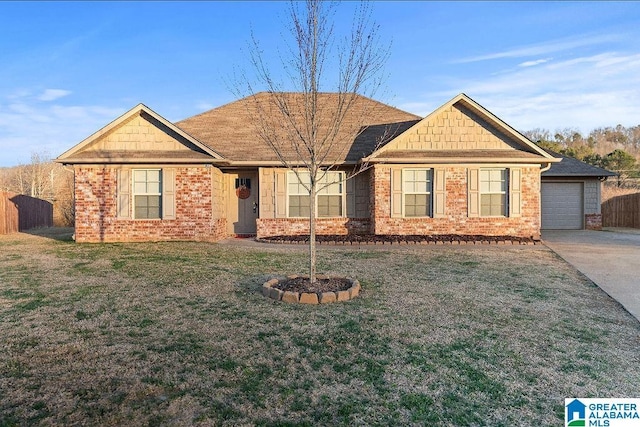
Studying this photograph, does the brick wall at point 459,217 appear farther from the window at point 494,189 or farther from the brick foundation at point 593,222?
Answer: the brick foundation at point 593,222

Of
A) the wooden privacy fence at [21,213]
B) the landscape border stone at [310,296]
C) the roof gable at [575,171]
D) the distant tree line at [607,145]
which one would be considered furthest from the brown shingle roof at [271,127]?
the distant tree line at [607,145]

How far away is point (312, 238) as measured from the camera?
666 cm

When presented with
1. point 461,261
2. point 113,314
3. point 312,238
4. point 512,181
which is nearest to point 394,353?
point 312,238

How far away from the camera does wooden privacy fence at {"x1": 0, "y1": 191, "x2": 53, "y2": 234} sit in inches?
685

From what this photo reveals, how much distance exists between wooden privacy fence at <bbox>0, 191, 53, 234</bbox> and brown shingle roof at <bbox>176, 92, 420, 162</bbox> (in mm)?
8827

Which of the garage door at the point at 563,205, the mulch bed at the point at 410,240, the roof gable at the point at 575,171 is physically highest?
the roof gable at the point at 575,171

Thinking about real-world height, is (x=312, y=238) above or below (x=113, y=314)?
above

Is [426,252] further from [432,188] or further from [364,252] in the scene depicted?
[432,188]

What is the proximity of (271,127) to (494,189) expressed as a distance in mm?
7917

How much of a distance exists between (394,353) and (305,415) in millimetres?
1439

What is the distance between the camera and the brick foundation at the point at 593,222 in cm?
1736

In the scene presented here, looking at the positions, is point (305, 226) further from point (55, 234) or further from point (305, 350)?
point (55, 234)

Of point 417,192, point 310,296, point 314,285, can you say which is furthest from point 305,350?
point 417,192

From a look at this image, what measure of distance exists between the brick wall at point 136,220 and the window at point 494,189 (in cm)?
896
